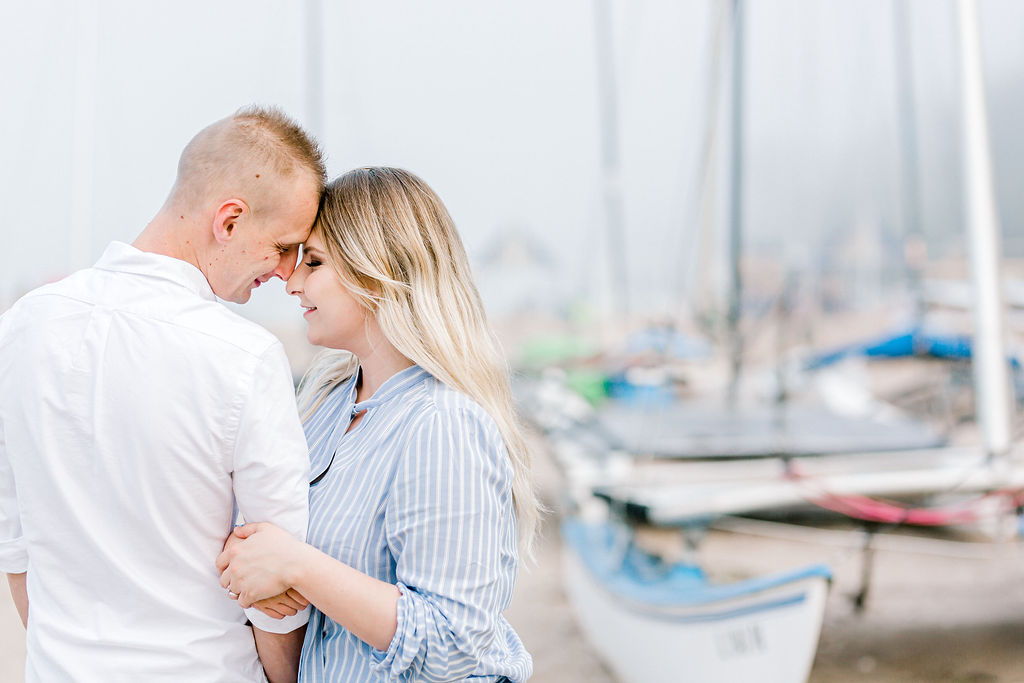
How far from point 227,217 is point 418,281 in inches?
12.1

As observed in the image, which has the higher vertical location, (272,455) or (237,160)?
(237,160)

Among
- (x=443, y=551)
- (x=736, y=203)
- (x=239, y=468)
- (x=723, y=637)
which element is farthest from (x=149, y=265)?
(x=736, y=203)

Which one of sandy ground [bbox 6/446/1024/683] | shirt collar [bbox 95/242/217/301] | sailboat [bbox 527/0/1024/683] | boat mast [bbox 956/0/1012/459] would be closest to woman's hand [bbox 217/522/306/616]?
shirt collar [bbox 95/242/217/301]

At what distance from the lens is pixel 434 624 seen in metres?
1.19

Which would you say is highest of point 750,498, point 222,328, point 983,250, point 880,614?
point 222,328

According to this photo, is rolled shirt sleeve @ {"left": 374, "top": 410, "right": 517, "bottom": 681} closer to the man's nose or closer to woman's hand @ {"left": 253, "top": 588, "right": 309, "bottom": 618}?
woman's hand @ {"left": 253, "top": 588, "right": 309, "bottom": 618}

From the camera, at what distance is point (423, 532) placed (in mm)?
1203

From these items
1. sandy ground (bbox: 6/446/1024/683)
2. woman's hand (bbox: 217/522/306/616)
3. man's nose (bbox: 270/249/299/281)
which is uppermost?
man's nose (bbox: 270/249/299/281)

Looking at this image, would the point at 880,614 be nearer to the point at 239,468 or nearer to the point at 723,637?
the point at 723,637

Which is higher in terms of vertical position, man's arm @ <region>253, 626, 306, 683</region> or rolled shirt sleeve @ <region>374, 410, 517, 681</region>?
rolled shirt sleeve @ <region>374, 410, 517, 681</region>

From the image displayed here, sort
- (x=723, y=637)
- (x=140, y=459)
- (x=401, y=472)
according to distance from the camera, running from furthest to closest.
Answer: (x=723, y=637)
(x=401, y=472)
(x=140, y=459)

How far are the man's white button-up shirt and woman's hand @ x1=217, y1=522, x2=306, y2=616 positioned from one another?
0.11 ft

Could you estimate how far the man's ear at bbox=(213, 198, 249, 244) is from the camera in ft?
4.19

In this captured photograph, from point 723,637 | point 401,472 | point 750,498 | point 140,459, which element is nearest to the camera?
point 140,459
